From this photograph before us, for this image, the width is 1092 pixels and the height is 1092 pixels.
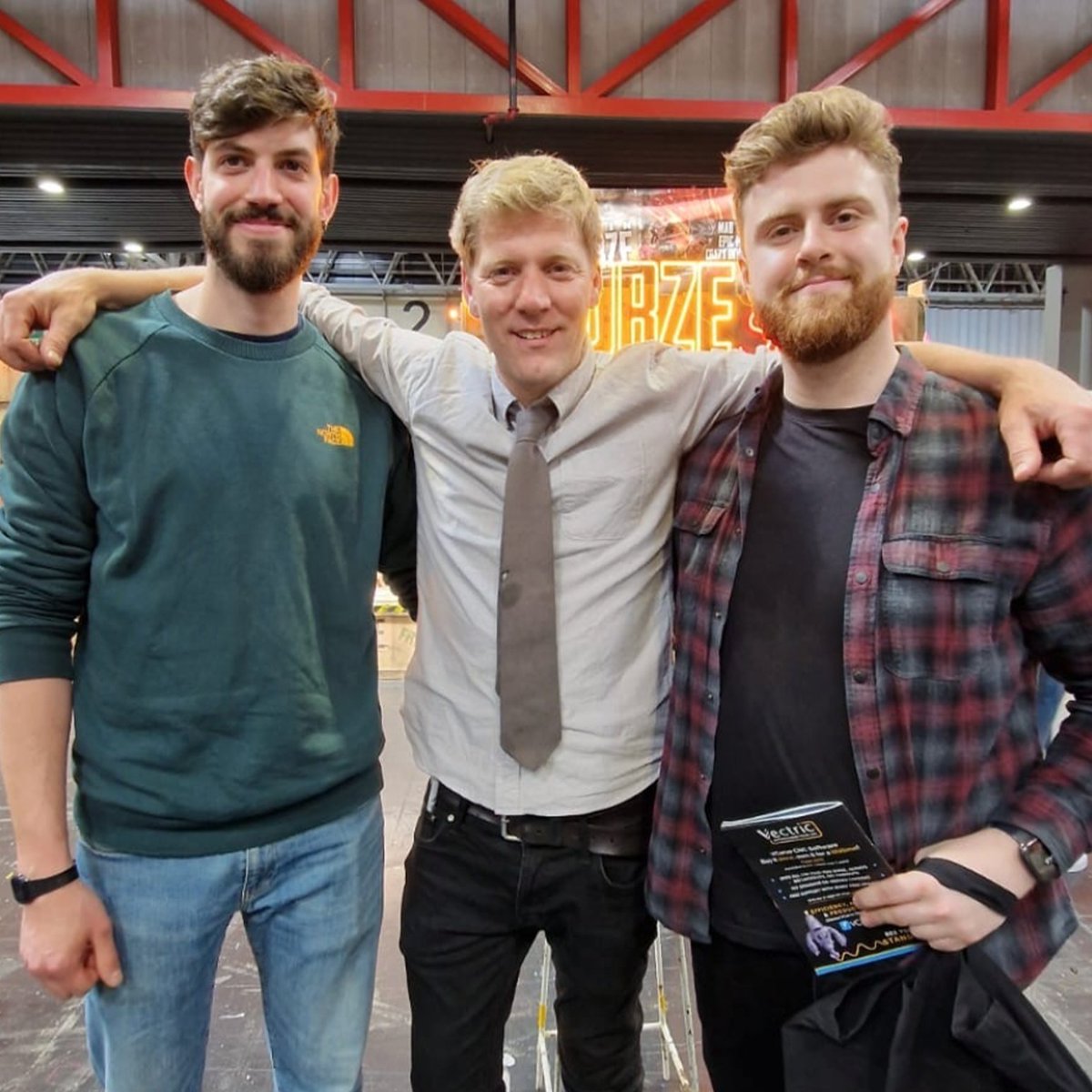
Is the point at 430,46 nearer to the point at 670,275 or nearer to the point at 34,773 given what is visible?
the point at 670,275

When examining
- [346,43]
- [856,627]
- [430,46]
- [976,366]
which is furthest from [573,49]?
[856,627]

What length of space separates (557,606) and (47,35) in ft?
17.7

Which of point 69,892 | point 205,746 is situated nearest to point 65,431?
point 205,746

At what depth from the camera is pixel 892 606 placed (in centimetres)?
118

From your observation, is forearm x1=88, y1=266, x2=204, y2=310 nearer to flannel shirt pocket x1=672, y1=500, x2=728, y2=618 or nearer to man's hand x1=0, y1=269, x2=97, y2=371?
man's hand x1=0, y1=269, x2=97, y2=371

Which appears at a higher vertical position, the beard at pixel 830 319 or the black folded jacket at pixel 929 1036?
the beard at pixel 830 319

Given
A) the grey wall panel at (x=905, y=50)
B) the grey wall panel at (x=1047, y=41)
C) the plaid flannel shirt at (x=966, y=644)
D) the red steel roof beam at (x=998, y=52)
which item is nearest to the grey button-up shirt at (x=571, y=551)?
the plaid flannel shirt at (x=966, y=644)

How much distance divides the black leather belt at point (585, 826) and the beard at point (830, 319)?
0.76m

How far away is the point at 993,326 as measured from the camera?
59.1 ft

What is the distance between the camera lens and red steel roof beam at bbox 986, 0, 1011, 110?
5.02 metres

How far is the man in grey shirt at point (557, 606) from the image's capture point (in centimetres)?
142

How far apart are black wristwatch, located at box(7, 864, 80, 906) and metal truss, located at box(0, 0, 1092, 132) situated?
4518 mm

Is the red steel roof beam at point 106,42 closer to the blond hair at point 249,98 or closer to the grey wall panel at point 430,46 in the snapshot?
the grey wall panel at point 430,46

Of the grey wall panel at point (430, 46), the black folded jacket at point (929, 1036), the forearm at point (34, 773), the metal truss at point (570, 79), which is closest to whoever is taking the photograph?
the black folded jacket at point (929, 1036)
